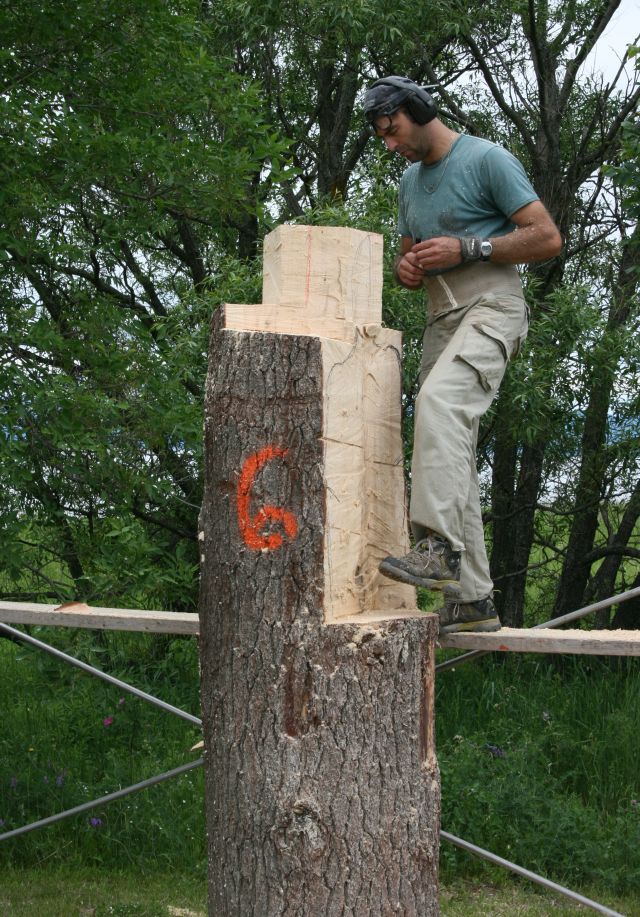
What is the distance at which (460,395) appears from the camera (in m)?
3.06

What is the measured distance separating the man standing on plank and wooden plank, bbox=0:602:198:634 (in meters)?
0.81

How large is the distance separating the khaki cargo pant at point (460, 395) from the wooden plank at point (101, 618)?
0.82 meters

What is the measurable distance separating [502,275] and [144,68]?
9.52 feet

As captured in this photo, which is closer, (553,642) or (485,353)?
(553,642)

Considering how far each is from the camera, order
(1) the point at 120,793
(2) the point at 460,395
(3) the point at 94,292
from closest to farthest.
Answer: (2) the point at 460,395, (1) the point at 120,793, (3) the point at 94,292

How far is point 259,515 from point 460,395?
683 mm

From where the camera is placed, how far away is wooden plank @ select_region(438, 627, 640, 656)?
9.71ft

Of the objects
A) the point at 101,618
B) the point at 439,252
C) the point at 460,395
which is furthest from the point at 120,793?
the point at 439,252

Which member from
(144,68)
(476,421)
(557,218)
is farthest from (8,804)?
(557,218)

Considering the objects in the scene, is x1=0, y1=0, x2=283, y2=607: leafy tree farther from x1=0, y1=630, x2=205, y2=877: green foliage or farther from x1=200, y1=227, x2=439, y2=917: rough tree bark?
x1=200, y1=227, x2=439, y2=917: rough tree bark

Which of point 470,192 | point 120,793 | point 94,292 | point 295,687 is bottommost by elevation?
point 120,793

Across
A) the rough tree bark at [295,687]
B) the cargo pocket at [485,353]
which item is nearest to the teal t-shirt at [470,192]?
the cargo pocket at [485,353]

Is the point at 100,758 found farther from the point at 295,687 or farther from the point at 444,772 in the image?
the point at 295,687

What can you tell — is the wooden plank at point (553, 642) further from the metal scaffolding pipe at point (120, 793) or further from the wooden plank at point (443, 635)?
the metal scaffolding pipe at point (120, 793)
